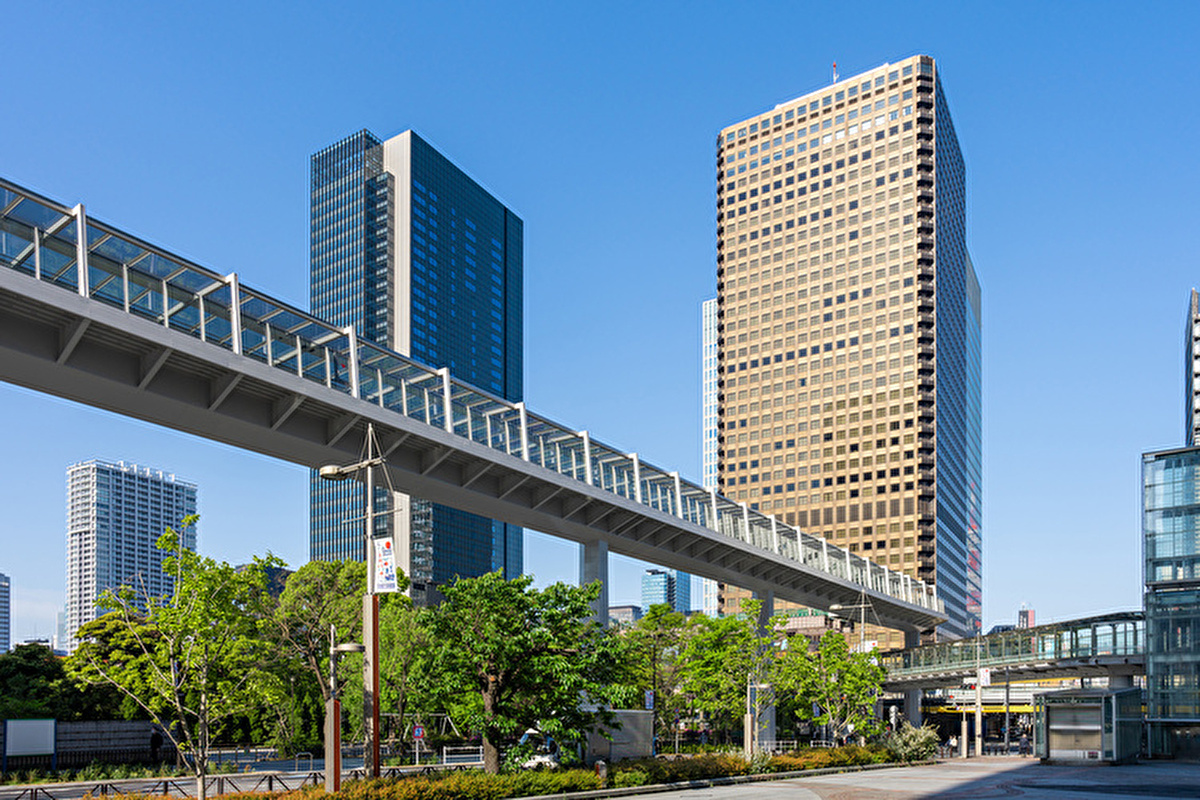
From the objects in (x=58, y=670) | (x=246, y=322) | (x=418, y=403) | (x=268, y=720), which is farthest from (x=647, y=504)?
(x=58, y=670)

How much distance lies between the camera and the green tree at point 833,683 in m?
66.8

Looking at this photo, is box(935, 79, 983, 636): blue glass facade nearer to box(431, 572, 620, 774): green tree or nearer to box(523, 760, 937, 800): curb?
box(523, 760, 937, 800): curb

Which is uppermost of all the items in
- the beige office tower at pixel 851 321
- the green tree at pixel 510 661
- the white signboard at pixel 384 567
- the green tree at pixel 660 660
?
the beige office tower at pixel 851 321

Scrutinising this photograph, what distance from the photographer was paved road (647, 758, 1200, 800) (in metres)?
36.0

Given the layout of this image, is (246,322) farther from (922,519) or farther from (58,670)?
(922,519)

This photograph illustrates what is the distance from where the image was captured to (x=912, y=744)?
203 ft

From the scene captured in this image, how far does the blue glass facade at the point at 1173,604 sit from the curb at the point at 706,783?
64.9 feet

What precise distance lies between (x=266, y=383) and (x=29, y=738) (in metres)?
23.6

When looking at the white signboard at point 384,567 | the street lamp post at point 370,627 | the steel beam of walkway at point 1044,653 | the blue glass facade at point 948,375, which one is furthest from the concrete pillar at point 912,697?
the white signboard at point 384,567

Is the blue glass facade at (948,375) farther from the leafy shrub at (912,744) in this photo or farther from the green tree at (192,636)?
the green tree at (192,636)

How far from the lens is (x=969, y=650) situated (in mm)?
86125

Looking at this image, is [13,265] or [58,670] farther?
[58,670]

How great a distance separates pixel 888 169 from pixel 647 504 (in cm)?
14096

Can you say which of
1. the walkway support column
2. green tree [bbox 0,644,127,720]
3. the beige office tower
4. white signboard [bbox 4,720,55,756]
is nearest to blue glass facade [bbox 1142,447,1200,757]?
the walkway support column
